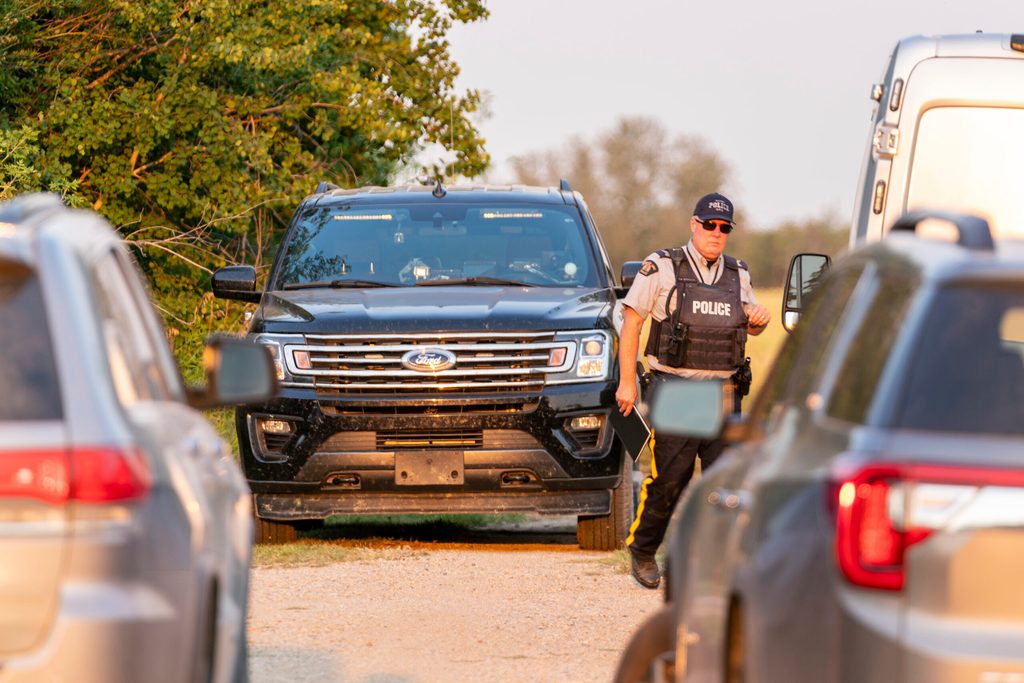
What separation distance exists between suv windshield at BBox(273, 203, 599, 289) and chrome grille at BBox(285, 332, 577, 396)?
0.85 m

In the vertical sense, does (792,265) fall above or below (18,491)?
below

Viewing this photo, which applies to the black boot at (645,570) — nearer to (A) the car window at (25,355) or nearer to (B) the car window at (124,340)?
(B) the car window at (124,340)

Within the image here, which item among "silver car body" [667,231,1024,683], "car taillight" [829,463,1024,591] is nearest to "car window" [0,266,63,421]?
"silver car body" [667,231,1024,683]

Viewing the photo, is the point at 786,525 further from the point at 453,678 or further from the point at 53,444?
the point at 453,678

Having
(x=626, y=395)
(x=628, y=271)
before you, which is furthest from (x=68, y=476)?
(x=628, y=271)

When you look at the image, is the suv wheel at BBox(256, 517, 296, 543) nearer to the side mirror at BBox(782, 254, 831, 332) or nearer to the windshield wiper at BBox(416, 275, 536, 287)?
the windshield wiper at BBox(416, 275, 536, 287)

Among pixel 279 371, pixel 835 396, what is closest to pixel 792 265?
pixel 279 371

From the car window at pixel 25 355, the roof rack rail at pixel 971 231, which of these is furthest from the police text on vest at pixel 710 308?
the car window at pixel 25 355

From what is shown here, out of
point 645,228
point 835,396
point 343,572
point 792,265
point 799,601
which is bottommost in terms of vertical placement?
point 645,228

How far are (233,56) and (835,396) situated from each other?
1504cm

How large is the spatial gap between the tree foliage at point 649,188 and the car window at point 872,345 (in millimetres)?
78417

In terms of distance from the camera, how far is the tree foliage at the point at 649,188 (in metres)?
86.1

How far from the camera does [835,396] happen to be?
4.04 meters

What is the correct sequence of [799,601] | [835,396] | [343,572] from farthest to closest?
[343,572], [835,396], [799,601]
